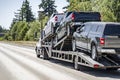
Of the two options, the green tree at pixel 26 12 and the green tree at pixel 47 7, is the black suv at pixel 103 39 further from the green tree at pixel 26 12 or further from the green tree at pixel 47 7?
the green tree at pixel 26 12

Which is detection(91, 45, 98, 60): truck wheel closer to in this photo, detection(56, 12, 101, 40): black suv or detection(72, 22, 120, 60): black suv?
detection(72, 22, 120, 60): black suv

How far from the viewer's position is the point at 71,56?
21.4 meters

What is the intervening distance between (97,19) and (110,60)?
4676 mm

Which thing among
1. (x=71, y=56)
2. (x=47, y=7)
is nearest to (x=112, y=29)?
(x=71, y=56)

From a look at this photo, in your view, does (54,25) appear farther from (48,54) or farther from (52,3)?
(52,3)

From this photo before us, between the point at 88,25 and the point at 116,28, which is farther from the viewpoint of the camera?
the point at 88,25

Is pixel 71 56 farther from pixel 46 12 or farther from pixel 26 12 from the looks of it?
pixel 26 12

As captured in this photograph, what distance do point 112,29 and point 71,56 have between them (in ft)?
13.9

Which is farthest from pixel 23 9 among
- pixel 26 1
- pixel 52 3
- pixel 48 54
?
pixel 48 54

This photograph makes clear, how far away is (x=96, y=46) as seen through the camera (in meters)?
17.9

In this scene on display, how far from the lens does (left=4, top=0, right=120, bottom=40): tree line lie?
46.0 meters

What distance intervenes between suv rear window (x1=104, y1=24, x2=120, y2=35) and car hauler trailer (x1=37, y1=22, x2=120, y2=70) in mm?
1111

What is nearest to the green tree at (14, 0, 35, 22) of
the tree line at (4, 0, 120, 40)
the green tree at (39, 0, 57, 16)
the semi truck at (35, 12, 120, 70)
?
the tree line at (4, 0, 120, 40)

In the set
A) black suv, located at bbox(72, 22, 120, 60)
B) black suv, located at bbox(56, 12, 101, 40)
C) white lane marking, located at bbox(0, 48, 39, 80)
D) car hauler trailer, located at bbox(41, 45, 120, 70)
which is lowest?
white lane marking, located at bbox(0, 48, 39, 80)
